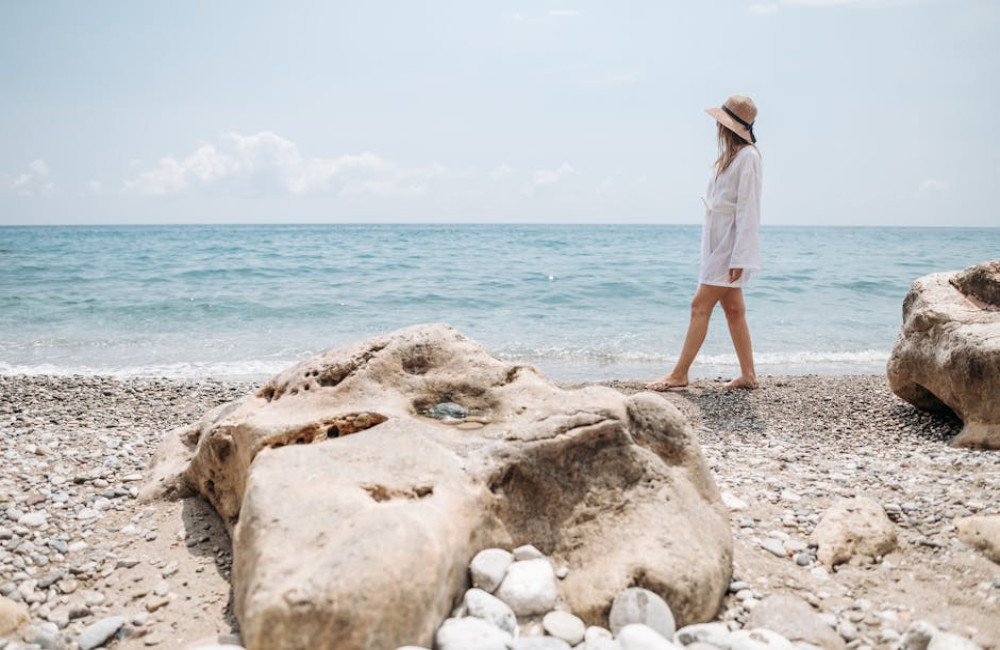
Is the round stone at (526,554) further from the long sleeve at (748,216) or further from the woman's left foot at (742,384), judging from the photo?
the woman's left foot at (742,384)

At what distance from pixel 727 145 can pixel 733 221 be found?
2.02 feet

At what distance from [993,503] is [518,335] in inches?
310

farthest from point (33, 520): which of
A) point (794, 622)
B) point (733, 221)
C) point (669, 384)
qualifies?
point (733, 221)

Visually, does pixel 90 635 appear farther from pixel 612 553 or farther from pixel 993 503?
pixel 993 503

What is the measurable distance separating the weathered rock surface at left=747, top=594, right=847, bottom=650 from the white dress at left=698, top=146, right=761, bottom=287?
351 centimetres

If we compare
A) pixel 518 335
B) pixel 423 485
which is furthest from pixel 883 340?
pixel 423 485

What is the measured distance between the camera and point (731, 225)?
18.4 ft

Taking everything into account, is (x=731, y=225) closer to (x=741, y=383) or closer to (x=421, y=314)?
(x=741, y=383)

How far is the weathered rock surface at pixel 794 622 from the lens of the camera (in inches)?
87.0

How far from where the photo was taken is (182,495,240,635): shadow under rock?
2.75 metres

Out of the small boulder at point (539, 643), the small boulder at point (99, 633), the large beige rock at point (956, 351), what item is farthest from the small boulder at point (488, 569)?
the large beige rock at point (956, 351)

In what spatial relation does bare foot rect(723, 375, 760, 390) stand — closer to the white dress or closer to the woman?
the woman

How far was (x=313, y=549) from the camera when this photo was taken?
197 cm

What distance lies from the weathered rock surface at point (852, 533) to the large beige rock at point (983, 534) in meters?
0.26
